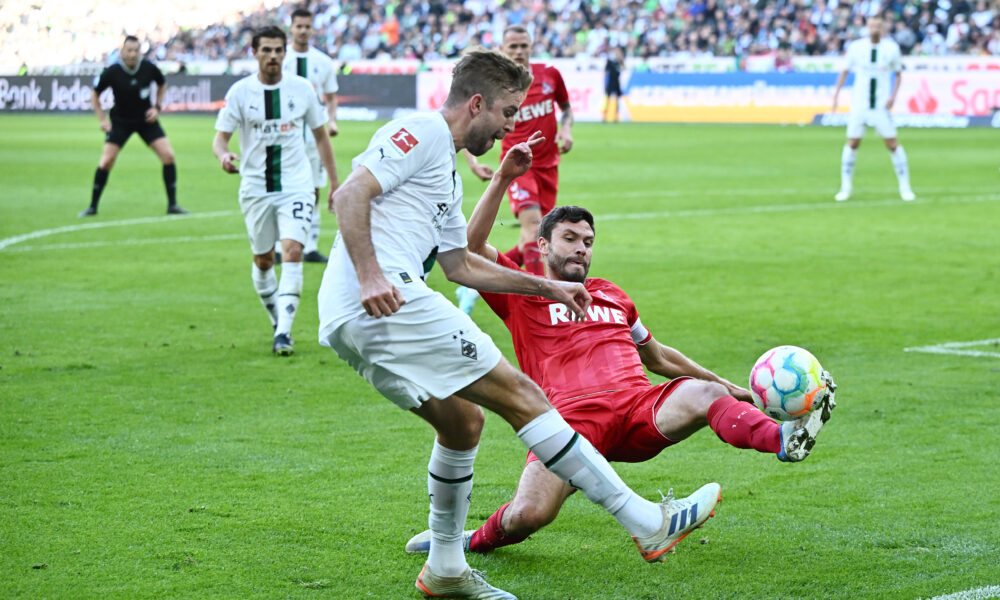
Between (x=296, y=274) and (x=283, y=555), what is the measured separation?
421 cm

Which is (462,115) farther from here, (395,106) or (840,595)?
(395,106)

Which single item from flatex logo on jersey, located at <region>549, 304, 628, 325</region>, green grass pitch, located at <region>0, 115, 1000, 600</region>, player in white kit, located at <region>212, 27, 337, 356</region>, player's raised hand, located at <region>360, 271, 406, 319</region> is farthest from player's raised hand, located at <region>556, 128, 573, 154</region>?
player's raised hand, located at <region>360, 271, 406, 319</region>

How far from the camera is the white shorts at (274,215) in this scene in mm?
8633

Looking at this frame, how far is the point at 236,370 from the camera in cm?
776

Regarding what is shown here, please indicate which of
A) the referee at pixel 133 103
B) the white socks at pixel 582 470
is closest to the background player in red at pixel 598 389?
the white socks at pixel 582 470

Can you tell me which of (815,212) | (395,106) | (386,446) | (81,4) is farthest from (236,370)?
(81,4)

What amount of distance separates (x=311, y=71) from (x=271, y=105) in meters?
4.03

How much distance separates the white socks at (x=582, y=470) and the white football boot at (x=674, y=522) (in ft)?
0.10

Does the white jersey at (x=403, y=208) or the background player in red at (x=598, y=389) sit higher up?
the white jersey at (x=403, y=208)

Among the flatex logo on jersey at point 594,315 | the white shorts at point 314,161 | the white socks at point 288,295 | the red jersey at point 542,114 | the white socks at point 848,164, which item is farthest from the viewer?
the white socks at point 848,164

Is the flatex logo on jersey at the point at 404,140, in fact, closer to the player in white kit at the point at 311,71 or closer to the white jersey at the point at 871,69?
the player in white kit at the point at 311,71

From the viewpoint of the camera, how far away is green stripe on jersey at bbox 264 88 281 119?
9.03 m

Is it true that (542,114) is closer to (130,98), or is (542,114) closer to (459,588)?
(459,588)

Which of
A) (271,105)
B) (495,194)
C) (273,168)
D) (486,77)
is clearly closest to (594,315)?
(495,194)
